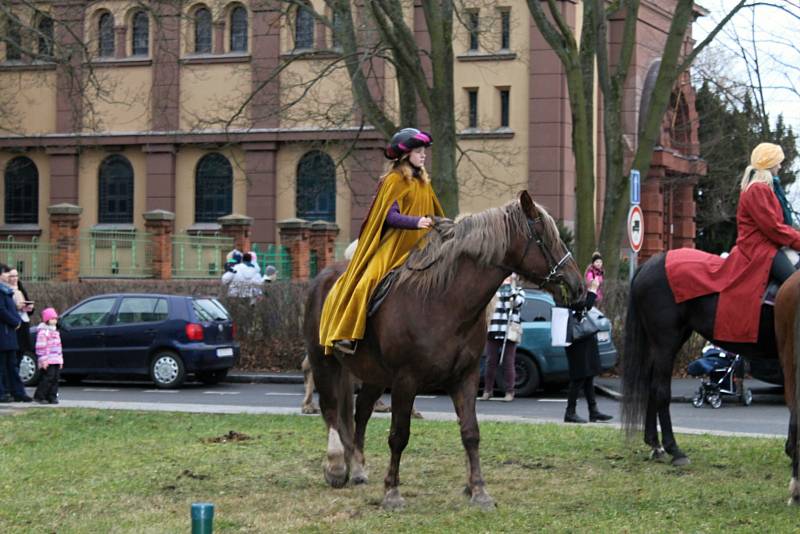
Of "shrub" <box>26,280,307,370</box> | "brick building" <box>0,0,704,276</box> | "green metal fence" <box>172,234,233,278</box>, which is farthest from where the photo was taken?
"brick building" <box>0,0,704,276</box>

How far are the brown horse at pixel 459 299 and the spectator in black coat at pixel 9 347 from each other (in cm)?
1097

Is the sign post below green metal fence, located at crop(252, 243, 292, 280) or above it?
above

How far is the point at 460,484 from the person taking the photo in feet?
37.2

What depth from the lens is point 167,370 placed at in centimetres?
2527

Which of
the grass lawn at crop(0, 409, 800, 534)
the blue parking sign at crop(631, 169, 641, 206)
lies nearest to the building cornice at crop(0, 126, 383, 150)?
the blue parking sign at crop(631, 169, 641, 206)

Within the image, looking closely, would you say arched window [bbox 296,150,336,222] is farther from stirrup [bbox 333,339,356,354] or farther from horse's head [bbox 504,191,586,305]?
horse's head [bbox 504,191,586,305]

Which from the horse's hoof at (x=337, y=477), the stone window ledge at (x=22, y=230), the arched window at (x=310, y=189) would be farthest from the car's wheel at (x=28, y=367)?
the stone window ledge at (x=22, y=230)

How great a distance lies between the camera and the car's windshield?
25750mm

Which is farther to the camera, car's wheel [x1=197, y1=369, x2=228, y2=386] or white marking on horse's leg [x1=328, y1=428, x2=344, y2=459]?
car's wheel [x1=197, y1=369, x2=228, y2=386]

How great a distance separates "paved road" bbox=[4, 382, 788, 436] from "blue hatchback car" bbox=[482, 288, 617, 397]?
14.4 inches

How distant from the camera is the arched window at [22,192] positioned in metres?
51.0

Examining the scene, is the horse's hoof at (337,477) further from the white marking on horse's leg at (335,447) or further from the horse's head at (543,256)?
the horse's head at (543,256)

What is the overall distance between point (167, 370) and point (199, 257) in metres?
18.1

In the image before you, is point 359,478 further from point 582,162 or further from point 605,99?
point 605,99
